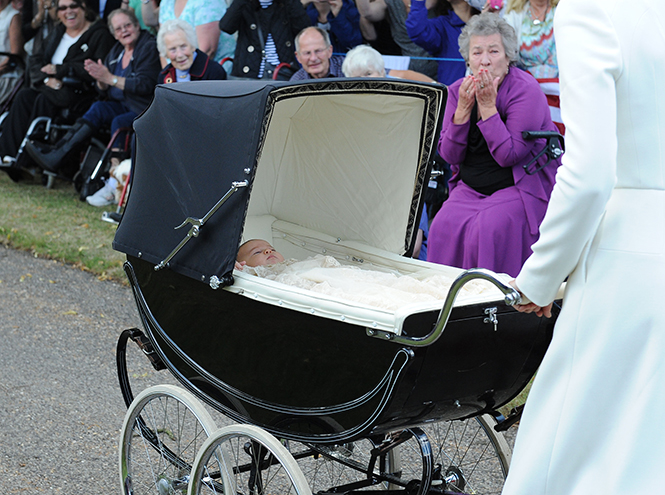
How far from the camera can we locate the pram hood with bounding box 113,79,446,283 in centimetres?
262

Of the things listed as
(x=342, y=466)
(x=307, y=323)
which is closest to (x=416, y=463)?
(x=342, y=466)

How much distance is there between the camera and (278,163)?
3875mm

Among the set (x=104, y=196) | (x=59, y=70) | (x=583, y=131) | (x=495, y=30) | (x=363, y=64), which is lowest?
(x=104, y=196)

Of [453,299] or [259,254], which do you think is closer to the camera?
[453,299]

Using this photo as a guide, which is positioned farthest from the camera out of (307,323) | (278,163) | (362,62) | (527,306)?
(362,62)

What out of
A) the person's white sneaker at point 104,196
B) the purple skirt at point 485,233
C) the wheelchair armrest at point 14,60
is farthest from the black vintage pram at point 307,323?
the wheelchair armrest at point 14,60

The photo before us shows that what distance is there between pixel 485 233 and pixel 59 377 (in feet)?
7.63

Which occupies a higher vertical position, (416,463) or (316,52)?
(316,52)

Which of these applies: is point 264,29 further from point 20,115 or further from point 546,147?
point 20,115

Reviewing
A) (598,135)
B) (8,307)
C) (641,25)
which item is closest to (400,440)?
(598,135)

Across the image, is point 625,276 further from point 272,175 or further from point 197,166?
point 272,175

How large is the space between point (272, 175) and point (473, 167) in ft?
3.58

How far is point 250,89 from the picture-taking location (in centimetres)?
266

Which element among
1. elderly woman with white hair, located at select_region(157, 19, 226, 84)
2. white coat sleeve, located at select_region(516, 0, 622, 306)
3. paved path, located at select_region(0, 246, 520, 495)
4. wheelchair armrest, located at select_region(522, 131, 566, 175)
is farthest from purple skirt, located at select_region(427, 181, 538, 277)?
elderly woman with white hair, located at select_region(157, 19, 226, 84)
